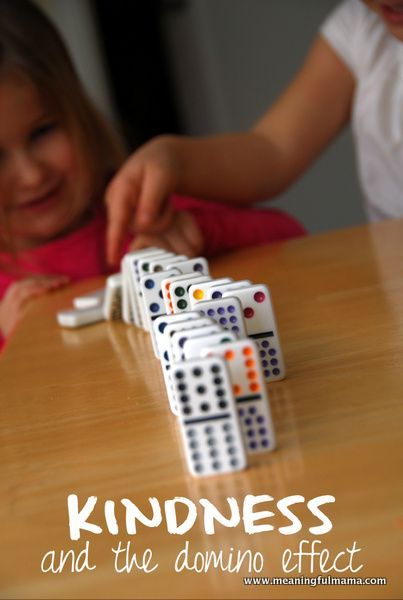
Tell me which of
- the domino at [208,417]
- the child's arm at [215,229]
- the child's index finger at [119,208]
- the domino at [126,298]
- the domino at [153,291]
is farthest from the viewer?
the child's arm at [215,229]

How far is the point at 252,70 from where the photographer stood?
15.6 ft

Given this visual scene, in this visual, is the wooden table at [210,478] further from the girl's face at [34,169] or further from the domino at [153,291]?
the girl's face at [34,169]

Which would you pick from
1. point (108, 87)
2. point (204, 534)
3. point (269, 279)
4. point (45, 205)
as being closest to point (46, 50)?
point (45, 205)

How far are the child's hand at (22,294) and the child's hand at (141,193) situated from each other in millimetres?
174

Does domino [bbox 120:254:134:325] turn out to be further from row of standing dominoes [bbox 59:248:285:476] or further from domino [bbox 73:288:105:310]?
row of standing dominoes [bbox 59:248:285:476]

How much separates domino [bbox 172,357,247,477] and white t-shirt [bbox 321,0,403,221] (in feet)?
4.84

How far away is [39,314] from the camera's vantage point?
1617mm

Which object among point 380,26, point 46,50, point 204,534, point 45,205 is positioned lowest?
point 204,534

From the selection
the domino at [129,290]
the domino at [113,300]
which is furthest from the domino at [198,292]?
the domino at [113,300]

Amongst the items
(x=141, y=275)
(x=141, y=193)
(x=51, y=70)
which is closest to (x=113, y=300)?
(x=141, y=275)

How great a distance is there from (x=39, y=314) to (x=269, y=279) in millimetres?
451

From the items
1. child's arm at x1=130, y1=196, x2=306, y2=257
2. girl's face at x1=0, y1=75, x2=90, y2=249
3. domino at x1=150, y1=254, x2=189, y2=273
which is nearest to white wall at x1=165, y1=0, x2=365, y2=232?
child's arm at x1=130, y1=196, x2=306, y2=257

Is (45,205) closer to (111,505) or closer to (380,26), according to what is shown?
(380,26)

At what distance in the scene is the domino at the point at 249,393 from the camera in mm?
650
